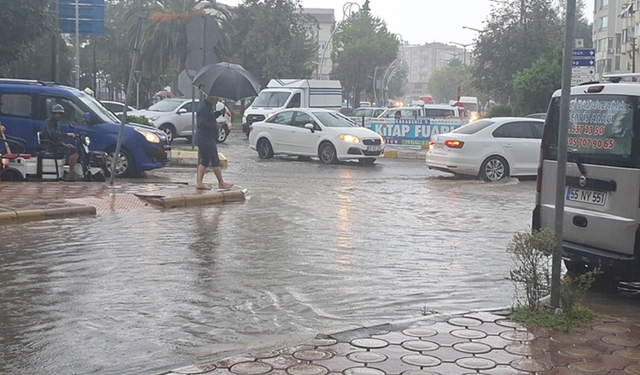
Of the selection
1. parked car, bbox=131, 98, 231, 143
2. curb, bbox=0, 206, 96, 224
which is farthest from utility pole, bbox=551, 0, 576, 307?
parked car, bbox=131, 98, 231, 143

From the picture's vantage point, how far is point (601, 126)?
7.41 meters

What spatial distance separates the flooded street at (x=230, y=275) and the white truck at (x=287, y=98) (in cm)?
1948

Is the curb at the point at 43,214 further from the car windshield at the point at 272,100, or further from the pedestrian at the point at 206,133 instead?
the car windshield at the point at 272,100

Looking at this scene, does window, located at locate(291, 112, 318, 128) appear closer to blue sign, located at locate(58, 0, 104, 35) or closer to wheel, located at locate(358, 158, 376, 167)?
wheel, located at locate(358, 158, 376, 167)

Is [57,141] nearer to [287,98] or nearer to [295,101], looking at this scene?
[287,98]

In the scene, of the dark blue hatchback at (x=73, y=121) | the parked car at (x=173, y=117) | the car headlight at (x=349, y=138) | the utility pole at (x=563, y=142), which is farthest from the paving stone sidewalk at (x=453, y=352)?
the parked car at (x=173, y=117)

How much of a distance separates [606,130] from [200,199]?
7.55m

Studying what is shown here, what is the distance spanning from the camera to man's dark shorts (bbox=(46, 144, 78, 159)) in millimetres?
15117

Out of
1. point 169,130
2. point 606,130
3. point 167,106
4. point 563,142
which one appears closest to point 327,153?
point 169,130

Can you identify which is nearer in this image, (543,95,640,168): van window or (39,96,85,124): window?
(543,95,640,168): van window

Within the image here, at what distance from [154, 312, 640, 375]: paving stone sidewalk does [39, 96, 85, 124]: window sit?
40.1 feet

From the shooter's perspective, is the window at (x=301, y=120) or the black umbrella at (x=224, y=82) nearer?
the black umbrella at (x=224, y=82)

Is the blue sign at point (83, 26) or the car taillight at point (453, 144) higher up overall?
the blue sign at point (83, 26)

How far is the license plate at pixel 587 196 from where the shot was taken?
24.0 feet
